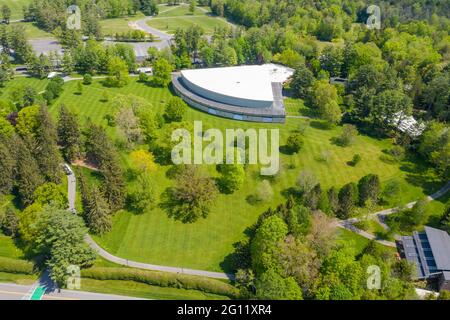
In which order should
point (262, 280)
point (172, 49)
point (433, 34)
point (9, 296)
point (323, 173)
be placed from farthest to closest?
point (433, 34) → point (172, 49) → point (323, 173) → point (9, 296) → point (262, 280)

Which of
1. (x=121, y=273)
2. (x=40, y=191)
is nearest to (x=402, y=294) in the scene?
(x=121, y=273)

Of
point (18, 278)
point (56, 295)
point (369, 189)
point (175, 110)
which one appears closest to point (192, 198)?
point (56, 295)

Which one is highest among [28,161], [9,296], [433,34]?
[433,34]

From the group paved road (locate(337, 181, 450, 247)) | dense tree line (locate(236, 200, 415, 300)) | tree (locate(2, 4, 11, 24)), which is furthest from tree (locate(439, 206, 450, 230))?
tree (locate(2, 4, 11, 24))

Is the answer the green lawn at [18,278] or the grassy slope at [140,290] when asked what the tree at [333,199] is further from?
the green lawn at [18,278]

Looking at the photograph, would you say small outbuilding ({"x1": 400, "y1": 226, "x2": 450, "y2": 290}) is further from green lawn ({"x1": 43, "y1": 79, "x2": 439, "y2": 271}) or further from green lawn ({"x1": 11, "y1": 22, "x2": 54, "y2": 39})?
green lawn ({"x1": 11, "y1": 22, "x2": 54, "y2": 39})

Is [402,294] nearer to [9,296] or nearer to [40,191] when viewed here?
[9,296]

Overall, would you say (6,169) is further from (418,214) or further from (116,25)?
(116,25)
